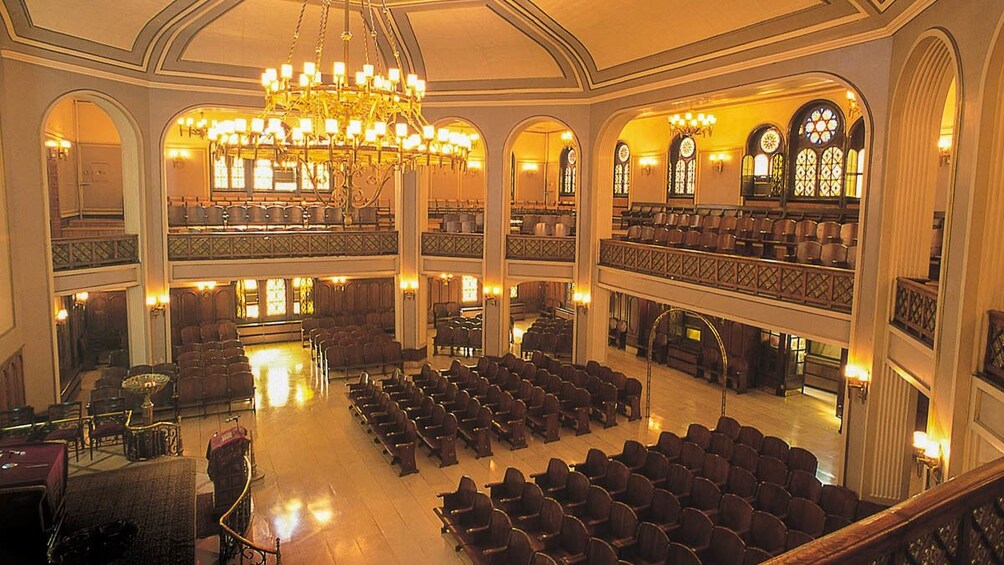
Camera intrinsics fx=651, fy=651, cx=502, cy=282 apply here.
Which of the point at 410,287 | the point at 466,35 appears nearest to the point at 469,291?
the point at 410,287

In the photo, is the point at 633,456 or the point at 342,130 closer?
the point at 342,130

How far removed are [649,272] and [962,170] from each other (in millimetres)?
9078

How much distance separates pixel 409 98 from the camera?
898cm

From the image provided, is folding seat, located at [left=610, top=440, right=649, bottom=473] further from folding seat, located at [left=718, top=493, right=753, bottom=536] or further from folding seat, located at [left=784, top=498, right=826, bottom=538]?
folding seat, located at [left=784, top=498, right=826, bottom=538]

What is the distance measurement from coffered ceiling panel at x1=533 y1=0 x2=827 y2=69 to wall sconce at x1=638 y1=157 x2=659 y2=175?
322 inches

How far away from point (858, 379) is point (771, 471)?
222 centimetres

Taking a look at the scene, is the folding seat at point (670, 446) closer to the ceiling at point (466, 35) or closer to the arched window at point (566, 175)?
the ceiling at point (466, 35)

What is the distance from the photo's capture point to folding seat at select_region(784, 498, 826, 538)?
8828mm

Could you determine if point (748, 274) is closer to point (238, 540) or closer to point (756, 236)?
point (756, 236)

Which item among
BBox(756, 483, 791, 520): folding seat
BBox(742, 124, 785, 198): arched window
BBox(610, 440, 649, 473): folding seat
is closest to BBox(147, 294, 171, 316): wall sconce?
BBox(610, 440, 649, 473): folding seat

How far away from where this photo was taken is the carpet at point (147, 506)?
341 inches

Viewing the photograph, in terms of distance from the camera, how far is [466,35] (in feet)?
57.3

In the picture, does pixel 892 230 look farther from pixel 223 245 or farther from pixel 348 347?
pixel 223 245

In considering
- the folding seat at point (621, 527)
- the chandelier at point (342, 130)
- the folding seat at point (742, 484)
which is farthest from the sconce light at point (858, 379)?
the chandelier at point (342, 130)
